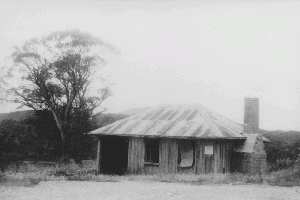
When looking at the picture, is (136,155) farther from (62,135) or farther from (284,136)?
(284,136)

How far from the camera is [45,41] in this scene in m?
31.1

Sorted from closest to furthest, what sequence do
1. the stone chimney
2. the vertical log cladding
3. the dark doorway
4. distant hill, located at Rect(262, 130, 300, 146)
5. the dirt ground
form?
the dirt ground → the stone chimney → the vertical log cladding → the dark doorway → distant hill, located at Rect(262, 130, 300, 146)

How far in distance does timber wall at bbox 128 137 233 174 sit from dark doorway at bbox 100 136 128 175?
8.27 feet

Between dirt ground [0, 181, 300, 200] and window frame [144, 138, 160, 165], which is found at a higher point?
window frame [144, 138, 160, 165]

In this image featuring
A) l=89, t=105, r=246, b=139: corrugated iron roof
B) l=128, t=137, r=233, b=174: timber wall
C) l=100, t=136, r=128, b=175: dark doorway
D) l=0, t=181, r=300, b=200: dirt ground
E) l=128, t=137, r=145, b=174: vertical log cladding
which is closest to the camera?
l=0, t=181, r=300, b=200: dirt ground

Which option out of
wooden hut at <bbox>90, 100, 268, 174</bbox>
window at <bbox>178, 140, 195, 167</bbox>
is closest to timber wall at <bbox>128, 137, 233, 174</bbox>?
wooden hut at <bbox>90, 100, 268, 174</bbox>

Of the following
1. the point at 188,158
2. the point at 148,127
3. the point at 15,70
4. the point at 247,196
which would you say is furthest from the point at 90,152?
the point at 247,196

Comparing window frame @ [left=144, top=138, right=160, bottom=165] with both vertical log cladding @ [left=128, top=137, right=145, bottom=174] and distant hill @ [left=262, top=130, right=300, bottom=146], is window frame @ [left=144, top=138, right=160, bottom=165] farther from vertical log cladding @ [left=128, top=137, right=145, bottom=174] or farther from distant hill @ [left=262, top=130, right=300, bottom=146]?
distant hill @ [left=262, top=130, right=300, bottom=146]

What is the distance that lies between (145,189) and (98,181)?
4.00m

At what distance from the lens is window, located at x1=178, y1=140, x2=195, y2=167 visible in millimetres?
20406

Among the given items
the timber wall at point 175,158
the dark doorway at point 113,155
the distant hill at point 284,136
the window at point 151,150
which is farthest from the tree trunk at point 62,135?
the distant hill at point 284,136

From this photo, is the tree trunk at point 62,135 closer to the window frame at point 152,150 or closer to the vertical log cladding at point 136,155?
the vertical log cladding at point 136,155

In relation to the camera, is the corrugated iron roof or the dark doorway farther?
the dark doorway

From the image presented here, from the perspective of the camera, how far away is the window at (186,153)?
20.4 meters
